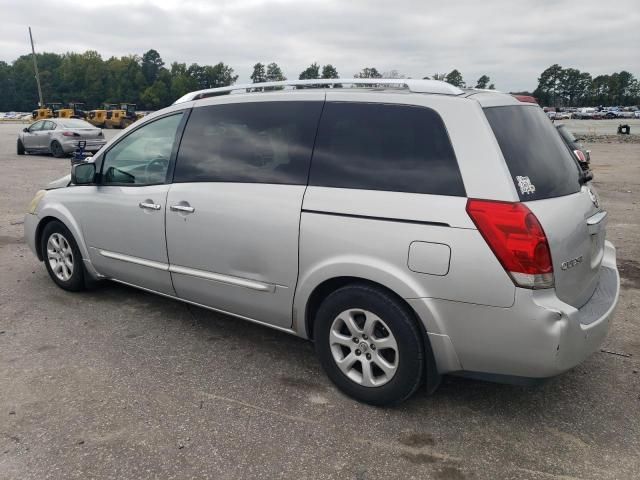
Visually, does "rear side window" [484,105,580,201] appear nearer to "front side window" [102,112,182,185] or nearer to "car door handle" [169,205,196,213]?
"car door handle" [169,205,196,213]

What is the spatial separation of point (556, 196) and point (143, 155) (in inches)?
121

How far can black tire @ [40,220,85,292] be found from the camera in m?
4.84

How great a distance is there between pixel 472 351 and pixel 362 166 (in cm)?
117

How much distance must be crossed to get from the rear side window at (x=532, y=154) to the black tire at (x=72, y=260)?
3.75 meters

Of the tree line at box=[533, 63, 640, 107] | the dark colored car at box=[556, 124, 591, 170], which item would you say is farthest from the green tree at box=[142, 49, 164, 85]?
the dark colored car at box=[556, 124, 591, 170]

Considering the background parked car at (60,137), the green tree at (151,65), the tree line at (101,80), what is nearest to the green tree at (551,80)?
the tree line at (101,80)

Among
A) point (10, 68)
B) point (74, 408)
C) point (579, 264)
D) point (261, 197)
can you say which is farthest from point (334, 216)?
point (10, 68)

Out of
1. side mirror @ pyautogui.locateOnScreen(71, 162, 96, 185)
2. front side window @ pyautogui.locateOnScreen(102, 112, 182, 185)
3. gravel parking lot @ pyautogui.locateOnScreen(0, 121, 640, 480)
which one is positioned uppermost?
front side window @ pyautogui.locateOnScreen(102, 112, 182, 185)

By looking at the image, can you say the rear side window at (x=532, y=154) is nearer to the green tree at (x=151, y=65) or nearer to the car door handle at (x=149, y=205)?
the car door handle at (x=149, y=205)

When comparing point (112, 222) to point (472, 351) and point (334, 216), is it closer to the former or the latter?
point (334, 216)

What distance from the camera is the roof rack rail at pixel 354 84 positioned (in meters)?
3.04

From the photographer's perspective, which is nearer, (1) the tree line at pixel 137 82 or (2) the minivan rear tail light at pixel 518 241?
(2) the minivan rear tail light at pixel 518 241

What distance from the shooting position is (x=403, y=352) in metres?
2.91

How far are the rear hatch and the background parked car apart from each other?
17.7 m
